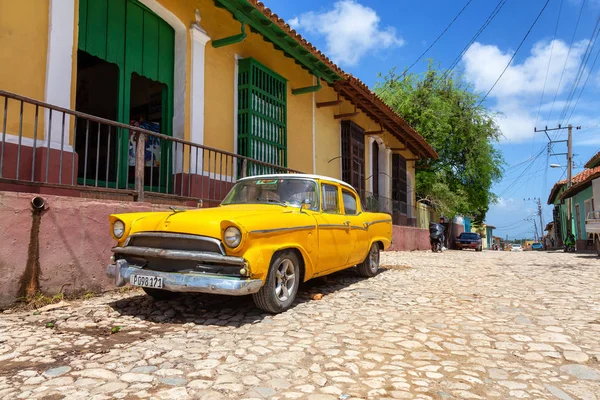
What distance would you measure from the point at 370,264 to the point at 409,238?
9614 millimetres

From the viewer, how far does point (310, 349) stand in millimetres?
3037

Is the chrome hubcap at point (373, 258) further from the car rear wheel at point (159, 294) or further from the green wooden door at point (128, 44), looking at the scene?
the green wooden door at point (128, 44)

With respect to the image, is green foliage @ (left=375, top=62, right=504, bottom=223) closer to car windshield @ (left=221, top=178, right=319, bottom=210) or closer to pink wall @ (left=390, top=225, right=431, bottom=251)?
pink wall @ (left=390, top=225, right=431, bottom=251)

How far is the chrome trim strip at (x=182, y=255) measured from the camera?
359 cm

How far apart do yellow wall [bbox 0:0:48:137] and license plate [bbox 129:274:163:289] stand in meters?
2.60

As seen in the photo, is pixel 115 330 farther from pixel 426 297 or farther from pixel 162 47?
pixel 162 47

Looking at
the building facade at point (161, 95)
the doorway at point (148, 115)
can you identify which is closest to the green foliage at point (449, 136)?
the building facade at point (161, 95)

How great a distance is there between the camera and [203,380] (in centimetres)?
246

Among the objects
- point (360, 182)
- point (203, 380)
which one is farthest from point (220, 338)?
point (360, 182)

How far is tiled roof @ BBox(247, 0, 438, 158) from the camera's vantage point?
779 centimetres

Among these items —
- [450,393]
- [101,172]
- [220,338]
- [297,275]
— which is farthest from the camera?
[101,172]

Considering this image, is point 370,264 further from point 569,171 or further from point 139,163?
point 569,171

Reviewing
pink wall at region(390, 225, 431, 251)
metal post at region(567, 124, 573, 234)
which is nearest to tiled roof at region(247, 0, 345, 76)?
pink wall at region(390, 225, 431, 251)

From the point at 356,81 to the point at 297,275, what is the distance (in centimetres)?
770
